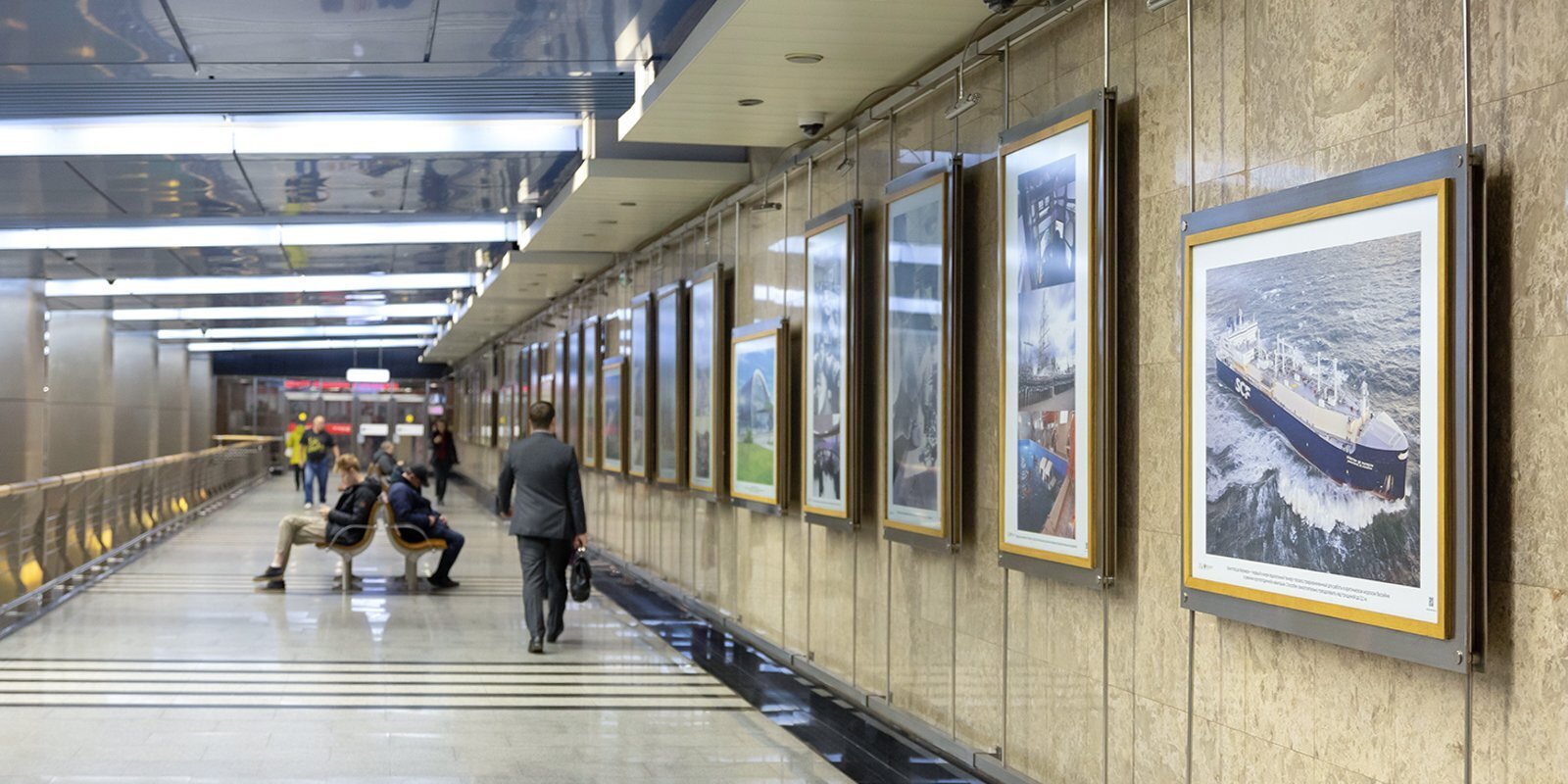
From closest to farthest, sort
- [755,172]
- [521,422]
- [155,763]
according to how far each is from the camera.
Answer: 1. [155,763]
2. [755,172]
3. [521,422]

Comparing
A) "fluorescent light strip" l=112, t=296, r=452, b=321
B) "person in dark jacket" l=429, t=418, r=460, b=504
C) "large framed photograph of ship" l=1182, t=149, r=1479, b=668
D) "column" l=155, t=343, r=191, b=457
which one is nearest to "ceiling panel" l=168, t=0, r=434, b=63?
"large framed photograph of ship" l=1182, t=149, r=1479, b=668

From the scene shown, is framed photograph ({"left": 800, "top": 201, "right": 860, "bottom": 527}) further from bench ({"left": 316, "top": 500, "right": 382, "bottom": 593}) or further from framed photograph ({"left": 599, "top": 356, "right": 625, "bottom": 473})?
framed photograph ({"left": 599, "top": 356, "right": 625, "bottom": 473})

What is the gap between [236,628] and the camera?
34.0 ft

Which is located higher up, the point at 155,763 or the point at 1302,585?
the point at 1302,585

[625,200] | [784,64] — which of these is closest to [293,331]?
[625,200]

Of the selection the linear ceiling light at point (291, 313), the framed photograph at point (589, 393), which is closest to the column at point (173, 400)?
the linear ceiling light at point (291, 313)

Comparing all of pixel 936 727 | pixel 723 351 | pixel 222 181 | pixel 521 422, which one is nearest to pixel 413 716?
pixel 936 727

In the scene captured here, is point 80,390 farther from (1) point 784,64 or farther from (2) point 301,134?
(1) point 784,64

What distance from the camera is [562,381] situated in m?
19.4

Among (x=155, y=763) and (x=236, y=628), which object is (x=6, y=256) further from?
(x=155, y=763)

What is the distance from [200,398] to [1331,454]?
123 ft

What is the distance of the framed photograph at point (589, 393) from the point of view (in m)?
16.4

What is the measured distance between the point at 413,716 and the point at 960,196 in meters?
3.54

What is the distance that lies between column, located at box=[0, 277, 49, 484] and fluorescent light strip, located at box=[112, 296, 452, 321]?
375 inches
